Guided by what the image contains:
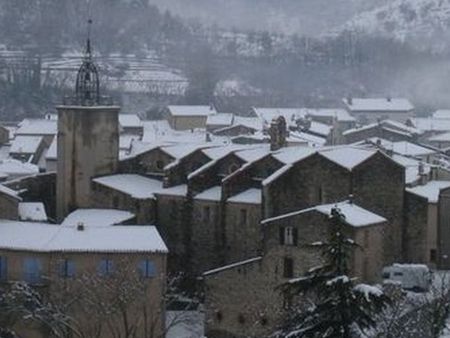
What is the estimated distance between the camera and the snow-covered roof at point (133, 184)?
43.5m

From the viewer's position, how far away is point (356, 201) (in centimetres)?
3828

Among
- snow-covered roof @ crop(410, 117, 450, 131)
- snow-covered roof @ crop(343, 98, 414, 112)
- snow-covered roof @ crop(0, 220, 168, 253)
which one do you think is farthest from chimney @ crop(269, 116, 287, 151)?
snow-covered roof @ crop(343, 98, 414, 112)

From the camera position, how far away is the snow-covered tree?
29.7 m

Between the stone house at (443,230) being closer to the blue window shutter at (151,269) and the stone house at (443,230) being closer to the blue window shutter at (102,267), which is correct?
the blue window shutter at (151,269)

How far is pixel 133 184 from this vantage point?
1780 inches

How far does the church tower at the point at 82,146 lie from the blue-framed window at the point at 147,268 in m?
12.0

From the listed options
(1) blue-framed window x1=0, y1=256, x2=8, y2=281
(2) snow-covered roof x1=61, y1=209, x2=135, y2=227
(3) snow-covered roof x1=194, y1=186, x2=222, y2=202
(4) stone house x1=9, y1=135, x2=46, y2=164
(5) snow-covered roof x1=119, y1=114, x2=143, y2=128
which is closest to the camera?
(1) blue-framed window x1=0, y1=256, x2=8, y2=281

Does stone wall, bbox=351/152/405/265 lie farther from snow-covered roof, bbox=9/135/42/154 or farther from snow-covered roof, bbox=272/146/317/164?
snow-covered roof, bbox=9/135/42/154

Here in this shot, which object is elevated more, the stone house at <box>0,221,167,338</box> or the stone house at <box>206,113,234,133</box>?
the stone house at <box>206,113,234,133</box>

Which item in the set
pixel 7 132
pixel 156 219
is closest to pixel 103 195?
pixel 156 219

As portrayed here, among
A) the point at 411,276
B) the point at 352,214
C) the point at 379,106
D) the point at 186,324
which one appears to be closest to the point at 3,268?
the point at 186,324

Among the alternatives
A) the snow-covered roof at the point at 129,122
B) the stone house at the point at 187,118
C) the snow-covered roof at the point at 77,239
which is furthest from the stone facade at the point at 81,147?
the stone house at the point at 187,118

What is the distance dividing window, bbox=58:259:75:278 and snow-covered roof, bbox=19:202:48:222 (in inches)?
306

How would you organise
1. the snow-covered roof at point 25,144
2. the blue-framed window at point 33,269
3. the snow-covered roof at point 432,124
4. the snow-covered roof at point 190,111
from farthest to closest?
the snow-covered roof at point 190,111 → the snow-covered roof at point 432,124 → the snow-covered roof at point 25,144 → the blue-framed window at point 33,269
